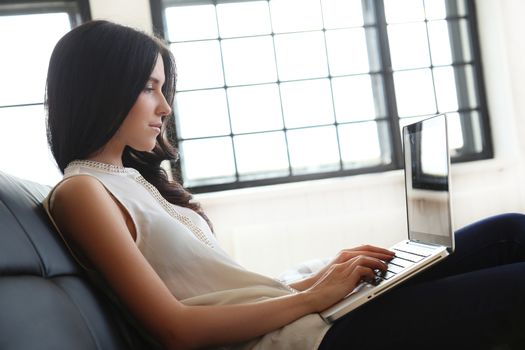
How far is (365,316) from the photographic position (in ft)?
3.22

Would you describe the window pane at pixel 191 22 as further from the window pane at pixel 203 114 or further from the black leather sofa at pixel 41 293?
the black leather sofa at pixel 41 293

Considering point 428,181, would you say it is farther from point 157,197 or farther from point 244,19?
point 244,19

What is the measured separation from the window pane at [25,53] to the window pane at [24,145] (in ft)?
0.27

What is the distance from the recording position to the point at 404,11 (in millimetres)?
3785

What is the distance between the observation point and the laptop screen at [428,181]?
4.13 feet

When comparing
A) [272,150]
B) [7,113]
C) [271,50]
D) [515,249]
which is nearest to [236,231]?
[272,150]

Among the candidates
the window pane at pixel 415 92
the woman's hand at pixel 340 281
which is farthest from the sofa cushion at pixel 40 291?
the window pane at pixel 415 92

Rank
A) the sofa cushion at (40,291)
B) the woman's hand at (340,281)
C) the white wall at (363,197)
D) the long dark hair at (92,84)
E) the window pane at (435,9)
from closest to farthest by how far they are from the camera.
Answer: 1. the sofa cushion at (40,291)
2. the woman's hand at (340,281)
3. the long dark hair at (92,84)
4. the white wall at (363,197)
5. the window pane at (435,9)

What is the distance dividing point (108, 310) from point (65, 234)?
0.56ft

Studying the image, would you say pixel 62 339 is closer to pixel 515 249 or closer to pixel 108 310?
pixel 108 310

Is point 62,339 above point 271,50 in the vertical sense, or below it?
below

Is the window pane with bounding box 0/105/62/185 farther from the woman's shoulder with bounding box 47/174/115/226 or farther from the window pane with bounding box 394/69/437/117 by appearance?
the woman's shoulder with bounding box 47/174/115/226

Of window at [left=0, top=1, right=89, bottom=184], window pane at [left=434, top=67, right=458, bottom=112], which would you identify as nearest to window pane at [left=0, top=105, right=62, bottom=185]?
window at [left=0, top=1, right=89, bottom=184]

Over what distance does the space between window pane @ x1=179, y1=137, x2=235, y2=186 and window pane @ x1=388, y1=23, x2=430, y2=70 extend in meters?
1.31
